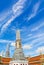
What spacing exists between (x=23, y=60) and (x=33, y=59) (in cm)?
1246

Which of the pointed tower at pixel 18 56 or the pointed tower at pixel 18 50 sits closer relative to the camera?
the pointed tower at pixel 18 56

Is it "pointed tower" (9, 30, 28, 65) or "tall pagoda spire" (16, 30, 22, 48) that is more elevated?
"tall pagoda spire" (16, 30, 22, 48)

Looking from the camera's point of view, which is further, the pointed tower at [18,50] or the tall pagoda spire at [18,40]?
the tall pagoda spire at [18,40]

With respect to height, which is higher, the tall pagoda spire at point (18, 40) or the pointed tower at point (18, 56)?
the tall pagoda spire at point (18, 40)

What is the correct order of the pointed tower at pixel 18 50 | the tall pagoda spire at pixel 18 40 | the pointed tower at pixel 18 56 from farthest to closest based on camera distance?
the tall pagoda spire at pixel 18 40
the pointed tower at pixel 18 50
the pointed tower at pixel 18 56

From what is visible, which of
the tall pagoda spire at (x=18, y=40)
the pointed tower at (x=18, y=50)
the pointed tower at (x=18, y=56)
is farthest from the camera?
the tall pagoda spire at (x=18, y=40)

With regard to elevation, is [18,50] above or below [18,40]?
A: below

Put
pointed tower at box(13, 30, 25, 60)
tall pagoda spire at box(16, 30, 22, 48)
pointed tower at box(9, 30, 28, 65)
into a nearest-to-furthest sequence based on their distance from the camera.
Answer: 1. pointed tower at box(9, 30, 28, 65)
2. pointed tower at box(13, 30, 25, 60)
3. tall pagoda spire at box(16, 30, 22, 48)

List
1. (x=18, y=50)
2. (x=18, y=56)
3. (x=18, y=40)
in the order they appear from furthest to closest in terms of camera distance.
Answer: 1. (x=18, y=40)
2. (x=18, y=50)
3. (x=18, y=56)

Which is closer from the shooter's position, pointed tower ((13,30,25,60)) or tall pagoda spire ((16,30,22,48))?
pointed tower ((13,30,25,60))

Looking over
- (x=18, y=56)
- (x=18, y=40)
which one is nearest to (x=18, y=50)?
(x=18, y=56)

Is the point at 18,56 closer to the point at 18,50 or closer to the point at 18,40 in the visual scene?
the point at 18,50

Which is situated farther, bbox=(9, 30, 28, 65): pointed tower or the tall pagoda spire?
the tall pagoda spire

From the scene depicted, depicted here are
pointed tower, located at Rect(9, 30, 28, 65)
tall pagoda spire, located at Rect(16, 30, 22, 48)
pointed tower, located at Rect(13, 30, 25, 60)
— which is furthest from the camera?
tall pagoda spire, located at Rect(16, 30, 22, 48)
